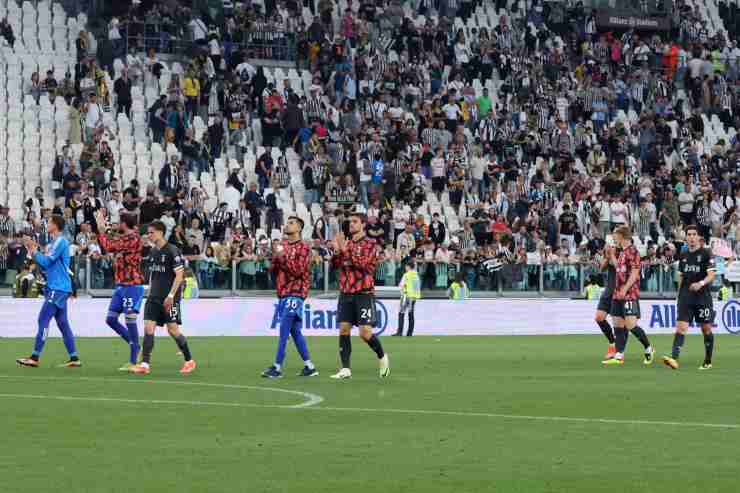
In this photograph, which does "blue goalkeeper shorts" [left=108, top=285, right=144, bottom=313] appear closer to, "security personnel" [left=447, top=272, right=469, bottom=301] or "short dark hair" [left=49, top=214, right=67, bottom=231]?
"short dark hair" [left=49, top=214, right=67, bottom=231]

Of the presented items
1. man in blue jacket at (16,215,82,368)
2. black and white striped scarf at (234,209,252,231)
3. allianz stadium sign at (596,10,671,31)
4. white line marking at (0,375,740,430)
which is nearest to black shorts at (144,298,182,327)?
man in blue jacket at (16,215,82,368)

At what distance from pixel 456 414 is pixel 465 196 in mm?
29404

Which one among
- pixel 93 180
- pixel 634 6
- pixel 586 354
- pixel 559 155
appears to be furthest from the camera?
pixel 634 6

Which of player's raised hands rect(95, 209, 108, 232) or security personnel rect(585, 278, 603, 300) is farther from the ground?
player's raised hands rect(95, 209, 108, 232)

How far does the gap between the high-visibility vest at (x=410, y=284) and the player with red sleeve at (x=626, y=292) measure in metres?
12.7

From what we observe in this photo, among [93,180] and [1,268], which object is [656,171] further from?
[1,268]

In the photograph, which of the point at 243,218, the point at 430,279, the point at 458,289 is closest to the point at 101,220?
the point at 243,218

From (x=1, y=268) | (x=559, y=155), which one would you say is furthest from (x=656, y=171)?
(x=1, y=268)

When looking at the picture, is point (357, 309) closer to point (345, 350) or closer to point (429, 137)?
point (345, 350)

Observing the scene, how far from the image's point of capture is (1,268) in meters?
34.1

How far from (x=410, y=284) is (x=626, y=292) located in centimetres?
1317

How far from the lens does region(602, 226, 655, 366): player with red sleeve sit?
81.7ft

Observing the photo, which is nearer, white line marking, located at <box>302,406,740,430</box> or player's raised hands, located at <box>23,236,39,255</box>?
white line marking, located at <box>302,406,740,430</box>

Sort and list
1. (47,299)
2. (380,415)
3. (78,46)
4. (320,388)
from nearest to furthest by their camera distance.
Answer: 1. (380,415)
2. (320,388)
3. (47,299)
4. (78,46)
